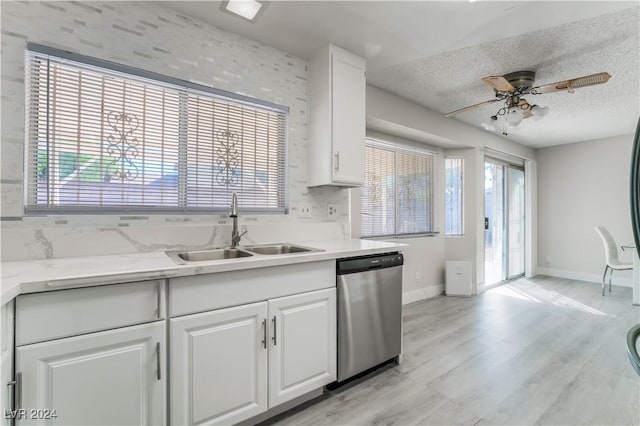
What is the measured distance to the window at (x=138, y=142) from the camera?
62.9 inches

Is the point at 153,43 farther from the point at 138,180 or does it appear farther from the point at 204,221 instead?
the point at 204,221

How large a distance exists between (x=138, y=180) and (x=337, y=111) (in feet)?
5.02

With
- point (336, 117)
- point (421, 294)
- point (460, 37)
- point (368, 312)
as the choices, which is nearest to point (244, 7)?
point (336, 117)

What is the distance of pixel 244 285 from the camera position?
1564mm

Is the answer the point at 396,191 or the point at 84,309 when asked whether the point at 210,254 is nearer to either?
the point at 84,309

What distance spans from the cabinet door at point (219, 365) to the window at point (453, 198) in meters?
3.67

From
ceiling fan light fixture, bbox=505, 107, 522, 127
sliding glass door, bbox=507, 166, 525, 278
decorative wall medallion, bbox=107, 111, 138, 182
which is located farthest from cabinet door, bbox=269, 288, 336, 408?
sliding glass door, bbox=507, 166, 525, 278

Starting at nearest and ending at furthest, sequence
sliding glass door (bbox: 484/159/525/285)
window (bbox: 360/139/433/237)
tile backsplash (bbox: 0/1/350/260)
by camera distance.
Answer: tile backsplash (bbox: 0/1/350/260) → window (bbox: 360/139/433/237) → sliding glass door (bbox: 484/159/525/285)

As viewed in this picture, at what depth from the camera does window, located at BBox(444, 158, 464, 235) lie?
4.48 meters

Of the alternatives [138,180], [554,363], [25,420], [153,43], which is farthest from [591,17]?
[25,420]

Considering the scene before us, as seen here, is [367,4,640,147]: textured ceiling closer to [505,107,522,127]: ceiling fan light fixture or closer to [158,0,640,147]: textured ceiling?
[158,0,640,147]: textured ceiling

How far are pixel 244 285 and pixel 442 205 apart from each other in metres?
3.67

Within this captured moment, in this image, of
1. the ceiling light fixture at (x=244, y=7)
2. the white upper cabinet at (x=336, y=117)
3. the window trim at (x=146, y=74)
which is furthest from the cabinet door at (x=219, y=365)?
the ceiling light fixture at (x=244, y=7)

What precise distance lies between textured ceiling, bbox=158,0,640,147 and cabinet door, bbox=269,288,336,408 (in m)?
1.86
